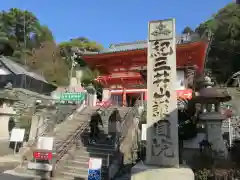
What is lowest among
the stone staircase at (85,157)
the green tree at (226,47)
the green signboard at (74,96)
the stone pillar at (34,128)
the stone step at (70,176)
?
the stone step at (70,176)

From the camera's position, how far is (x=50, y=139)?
950 centimetres

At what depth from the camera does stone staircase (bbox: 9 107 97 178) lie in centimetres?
955

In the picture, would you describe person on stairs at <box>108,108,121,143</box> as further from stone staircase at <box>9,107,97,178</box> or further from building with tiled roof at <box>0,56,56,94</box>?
building with tiled roof at <box>0,56,56,94</box>

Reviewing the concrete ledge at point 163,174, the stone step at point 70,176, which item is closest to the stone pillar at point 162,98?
the concrete ledge at point 163,174

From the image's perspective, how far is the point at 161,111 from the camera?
5434 millimetres

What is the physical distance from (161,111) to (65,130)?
8.40 m

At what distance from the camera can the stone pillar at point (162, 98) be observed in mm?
5172

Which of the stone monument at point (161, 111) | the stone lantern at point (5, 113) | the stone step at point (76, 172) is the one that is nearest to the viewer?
the stone monument at point (161, 111)

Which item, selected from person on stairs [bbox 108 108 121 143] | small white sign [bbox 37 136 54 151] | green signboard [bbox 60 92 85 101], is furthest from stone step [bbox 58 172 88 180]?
green signboard [bbox 60 92 85 101]

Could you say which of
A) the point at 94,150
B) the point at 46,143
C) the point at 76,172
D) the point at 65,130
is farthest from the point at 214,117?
the point at 65,130

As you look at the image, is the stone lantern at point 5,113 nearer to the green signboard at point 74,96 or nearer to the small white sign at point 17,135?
the small white sign at point 17,135

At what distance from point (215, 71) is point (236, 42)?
5.89 meters

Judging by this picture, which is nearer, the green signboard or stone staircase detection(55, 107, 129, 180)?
stone staircase detection(55, 107, 129, 180)

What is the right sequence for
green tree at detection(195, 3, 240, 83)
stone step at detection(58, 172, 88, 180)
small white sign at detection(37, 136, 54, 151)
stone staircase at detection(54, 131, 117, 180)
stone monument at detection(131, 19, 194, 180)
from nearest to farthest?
stone monument at detection(131, 19, 194, 180), stone step at detection(58, 172, 88, 180), stone staircase at detection(54, 131, 117, 180), small white sign at detection(37, 136, 54, 151), green tree at detection(195, 3, 240, 83)
